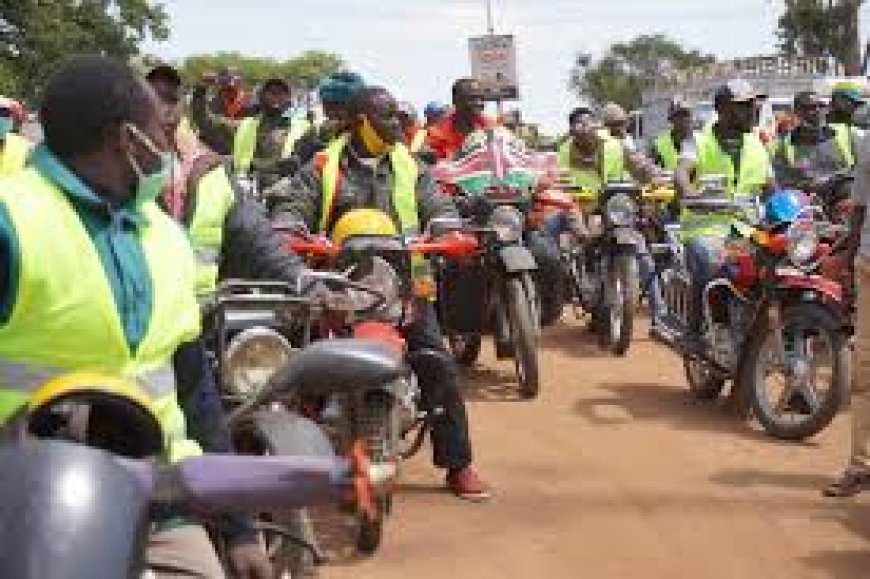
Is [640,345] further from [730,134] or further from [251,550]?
[251,550]

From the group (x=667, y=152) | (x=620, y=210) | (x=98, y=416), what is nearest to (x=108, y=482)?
(x=98, y=416)

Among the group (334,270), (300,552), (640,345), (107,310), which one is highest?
(107,310)

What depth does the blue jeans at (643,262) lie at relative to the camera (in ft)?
32.0

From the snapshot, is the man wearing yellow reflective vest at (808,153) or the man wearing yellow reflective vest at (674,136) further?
the man wearing yellow reflective vest at (674,136)

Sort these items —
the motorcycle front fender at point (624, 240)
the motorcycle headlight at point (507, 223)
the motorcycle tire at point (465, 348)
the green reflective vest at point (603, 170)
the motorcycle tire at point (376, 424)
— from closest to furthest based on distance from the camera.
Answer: the motorcycle tire at point (376, 424) < the motorcycle headlight at point (507, 223) < the motorcycle tire at point (465, 348) < the motorcycle front fender at point (624, 240) < the green reflective vest at point (603, 170)

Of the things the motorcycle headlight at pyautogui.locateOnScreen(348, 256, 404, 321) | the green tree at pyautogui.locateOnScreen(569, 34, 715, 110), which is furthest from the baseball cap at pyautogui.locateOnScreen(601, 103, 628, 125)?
the green tree at pyautogui.locateOnScreen(569, 34, 715, 110)

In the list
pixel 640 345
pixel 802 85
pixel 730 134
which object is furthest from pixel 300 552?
pixel 802 85

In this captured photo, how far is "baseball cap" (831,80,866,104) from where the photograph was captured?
41.2ft

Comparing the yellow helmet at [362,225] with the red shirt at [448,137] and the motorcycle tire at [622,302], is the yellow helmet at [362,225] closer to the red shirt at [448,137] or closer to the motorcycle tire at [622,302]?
the red shirt at [448,137]

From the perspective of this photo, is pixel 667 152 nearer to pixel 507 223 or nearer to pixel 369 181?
pixel 507 223

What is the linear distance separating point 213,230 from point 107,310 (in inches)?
93.7

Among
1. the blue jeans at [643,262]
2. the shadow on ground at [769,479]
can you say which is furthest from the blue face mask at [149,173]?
the blue jeans at [643,262]

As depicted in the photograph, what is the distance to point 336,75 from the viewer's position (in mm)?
7492

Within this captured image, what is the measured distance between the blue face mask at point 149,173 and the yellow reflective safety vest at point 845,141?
971 cm
